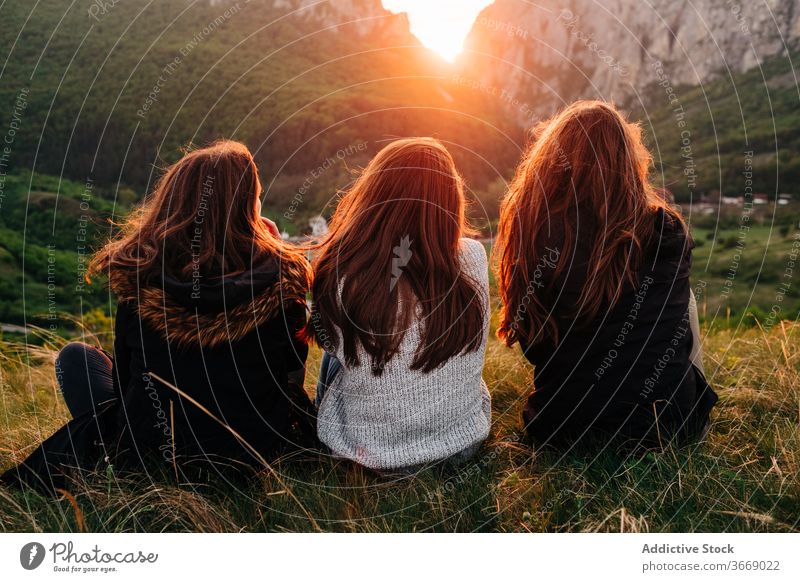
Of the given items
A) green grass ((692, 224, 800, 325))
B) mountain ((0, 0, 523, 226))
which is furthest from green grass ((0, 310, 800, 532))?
green grass ((692, 224, 800, 325))

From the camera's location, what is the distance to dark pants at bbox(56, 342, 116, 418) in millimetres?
3113

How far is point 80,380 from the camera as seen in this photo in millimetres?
3119

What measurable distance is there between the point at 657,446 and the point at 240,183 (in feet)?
7.23

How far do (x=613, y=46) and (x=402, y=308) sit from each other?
31.3 metres

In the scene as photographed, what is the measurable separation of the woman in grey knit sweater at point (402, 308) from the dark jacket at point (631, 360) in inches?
14.9

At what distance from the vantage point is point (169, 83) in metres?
24.2

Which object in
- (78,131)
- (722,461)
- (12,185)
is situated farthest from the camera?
(78,131)

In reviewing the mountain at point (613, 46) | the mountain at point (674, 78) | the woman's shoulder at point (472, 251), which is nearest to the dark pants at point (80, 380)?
the woman's shoulder at point (472, 251)

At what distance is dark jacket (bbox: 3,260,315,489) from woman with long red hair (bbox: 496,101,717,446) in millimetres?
1038

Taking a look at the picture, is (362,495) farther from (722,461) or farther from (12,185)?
(12,185)

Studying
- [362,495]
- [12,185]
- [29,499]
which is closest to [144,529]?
[29,499]

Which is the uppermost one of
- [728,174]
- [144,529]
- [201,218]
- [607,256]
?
[201,218]

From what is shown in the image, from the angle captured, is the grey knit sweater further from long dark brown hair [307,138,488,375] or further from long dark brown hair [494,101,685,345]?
long dark brown hair [494,101,685,345]

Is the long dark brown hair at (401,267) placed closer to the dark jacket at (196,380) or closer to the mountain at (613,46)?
the dark jacket at (196,380)
